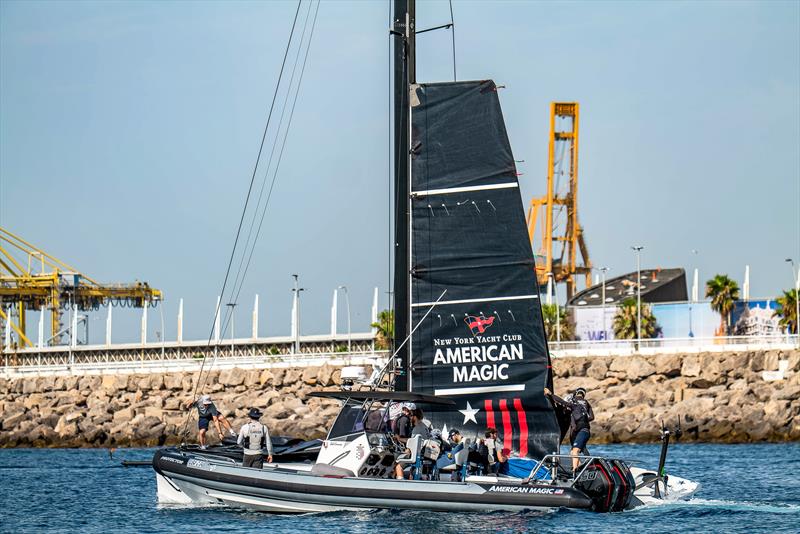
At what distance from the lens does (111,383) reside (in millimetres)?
62844

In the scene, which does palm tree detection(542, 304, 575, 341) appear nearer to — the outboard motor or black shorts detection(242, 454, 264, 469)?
black shorts detection(242, 454, 264, 469)

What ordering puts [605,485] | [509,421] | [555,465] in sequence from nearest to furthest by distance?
[605,485] < [555,465] < [509,421]

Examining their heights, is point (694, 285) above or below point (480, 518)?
above

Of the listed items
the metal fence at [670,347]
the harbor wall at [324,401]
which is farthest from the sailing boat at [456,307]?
the metal fence at [670,347]

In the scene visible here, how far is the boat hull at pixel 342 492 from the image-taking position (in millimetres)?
20906

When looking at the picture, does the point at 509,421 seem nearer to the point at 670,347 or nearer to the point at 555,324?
the point at 670,347

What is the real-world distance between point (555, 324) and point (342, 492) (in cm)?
5197

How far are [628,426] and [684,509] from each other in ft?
89.5

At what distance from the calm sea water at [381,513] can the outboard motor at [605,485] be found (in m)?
0.20

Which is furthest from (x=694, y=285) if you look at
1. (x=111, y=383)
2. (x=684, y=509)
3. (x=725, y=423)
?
(x=684, y=509)

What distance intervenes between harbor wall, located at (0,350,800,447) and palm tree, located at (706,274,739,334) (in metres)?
16.2

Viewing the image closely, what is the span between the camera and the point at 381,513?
72.0 ft

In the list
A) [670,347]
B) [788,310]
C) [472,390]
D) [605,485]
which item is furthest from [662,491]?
[788,310]

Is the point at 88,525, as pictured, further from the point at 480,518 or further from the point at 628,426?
the point at 628,426
